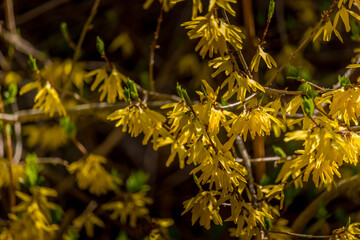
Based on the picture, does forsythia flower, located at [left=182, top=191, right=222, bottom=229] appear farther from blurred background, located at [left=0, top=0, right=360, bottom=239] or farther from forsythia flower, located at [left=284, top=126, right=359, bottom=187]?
blurred background, located at [left=0, top=0, right=360, bottom=239]

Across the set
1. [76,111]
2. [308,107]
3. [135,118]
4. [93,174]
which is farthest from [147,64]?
[308,107]

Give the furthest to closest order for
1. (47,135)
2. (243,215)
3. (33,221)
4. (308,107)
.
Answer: (47,135) < (33,221) < (243,215) < (308,107)

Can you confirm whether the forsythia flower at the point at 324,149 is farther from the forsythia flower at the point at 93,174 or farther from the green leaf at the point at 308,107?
the forsythia flower at the point at 93,174

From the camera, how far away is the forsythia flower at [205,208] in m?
1.41

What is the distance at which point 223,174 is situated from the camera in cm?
131

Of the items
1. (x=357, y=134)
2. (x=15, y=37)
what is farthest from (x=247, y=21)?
(x=15, y=37)

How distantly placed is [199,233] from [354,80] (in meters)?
2.13

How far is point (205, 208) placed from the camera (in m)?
1.42

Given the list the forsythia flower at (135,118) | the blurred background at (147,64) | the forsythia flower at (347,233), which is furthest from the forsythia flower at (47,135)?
the forsythia flower at (347,233)

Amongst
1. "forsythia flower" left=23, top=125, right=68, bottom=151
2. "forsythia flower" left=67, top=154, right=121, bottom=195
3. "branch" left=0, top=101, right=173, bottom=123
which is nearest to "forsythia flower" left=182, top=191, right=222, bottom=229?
"branch" left=0, top=101, right=173, bottom=123

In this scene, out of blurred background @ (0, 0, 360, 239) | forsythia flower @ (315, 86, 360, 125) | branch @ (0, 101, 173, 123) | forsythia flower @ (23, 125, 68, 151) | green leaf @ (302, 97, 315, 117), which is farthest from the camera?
blurred background @ (0, 0, 360, 239)

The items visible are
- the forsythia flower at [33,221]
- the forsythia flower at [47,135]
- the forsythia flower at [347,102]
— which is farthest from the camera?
the forsythia flower at [47,135]

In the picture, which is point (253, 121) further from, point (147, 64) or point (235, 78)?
point (147, 64)

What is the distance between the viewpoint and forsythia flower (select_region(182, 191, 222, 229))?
1411 millimetres
